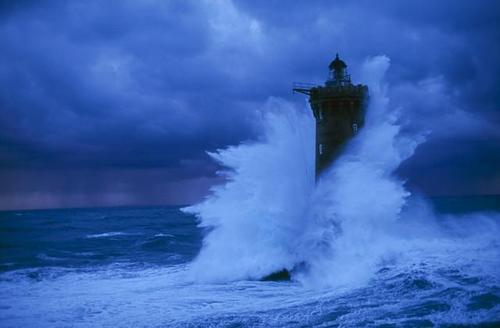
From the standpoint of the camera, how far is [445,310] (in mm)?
7656

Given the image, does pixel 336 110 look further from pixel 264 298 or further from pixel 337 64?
pixel 264 298

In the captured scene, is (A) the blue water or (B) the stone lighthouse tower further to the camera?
(B) the stone lighthouse tower

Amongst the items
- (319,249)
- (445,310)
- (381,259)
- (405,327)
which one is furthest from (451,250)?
(405,327)

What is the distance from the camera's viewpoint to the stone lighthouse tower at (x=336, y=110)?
15172mm

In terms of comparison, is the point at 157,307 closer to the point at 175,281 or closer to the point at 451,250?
the point at 175,281

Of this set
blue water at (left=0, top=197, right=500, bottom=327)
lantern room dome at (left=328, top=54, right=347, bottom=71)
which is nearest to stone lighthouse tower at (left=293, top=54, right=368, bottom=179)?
lantern room dome at (left=328, top=54, right=347, bottom=71)

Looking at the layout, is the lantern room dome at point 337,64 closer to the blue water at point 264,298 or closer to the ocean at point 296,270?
the ocean at point 296,270

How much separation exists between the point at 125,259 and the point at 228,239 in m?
5.98

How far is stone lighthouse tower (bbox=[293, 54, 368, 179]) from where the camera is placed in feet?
49.8

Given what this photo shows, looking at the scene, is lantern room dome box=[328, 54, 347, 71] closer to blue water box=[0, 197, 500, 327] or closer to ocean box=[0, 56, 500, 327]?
ocean box=[0, 56, 500, 327]

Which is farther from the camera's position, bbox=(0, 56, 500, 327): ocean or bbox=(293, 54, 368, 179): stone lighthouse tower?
bbox=(293, 54, 368, 179): stone lighthouse tower

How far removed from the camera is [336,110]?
50.4 ft

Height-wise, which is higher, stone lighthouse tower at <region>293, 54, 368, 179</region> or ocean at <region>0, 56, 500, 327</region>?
stone lighthouse tower at <region>293, 54, 368, 179</region>

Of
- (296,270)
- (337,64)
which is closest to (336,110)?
(337,64)
